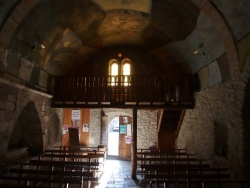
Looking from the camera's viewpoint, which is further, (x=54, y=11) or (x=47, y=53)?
(x=47, y=53)

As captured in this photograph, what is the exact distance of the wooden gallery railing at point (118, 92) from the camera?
920 centimetres

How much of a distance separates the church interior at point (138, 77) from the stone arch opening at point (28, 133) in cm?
4

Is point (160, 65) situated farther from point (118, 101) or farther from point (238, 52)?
point (238, 52)

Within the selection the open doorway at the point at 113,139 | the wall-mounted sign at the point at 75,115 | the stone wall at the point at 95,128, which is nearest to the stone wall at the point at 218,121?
the stone wall at the point at 95,128

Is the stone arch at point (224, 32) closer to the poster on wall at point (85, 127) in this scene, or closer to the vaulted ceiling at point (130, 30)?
the vaulted ceiling at point (130, 30)

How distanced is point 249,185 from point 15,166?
21.9ft

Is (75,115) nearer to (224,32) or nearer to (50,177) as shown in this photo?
(50,177)

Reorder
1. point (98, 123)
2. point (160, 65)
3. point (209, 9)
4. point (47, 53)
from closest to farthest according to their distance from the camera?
point (209, 9) < point (47, 53) < point (160, 65) < point (98, 123)

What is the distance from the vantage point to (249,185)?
5.41 meters

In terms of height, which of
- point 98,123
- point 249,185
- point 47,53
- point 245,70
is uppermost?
point 47,53

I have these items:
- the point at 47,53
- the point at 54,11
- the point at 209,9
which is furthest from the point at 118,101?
the point at 209,9

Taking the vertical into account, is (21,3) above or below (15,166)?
above

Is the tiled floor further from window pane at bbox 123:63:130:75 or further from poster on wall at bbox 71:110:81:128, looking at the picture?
window pane at bbox 123:63:130:75

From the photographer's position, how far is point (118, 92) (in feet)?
30.8
